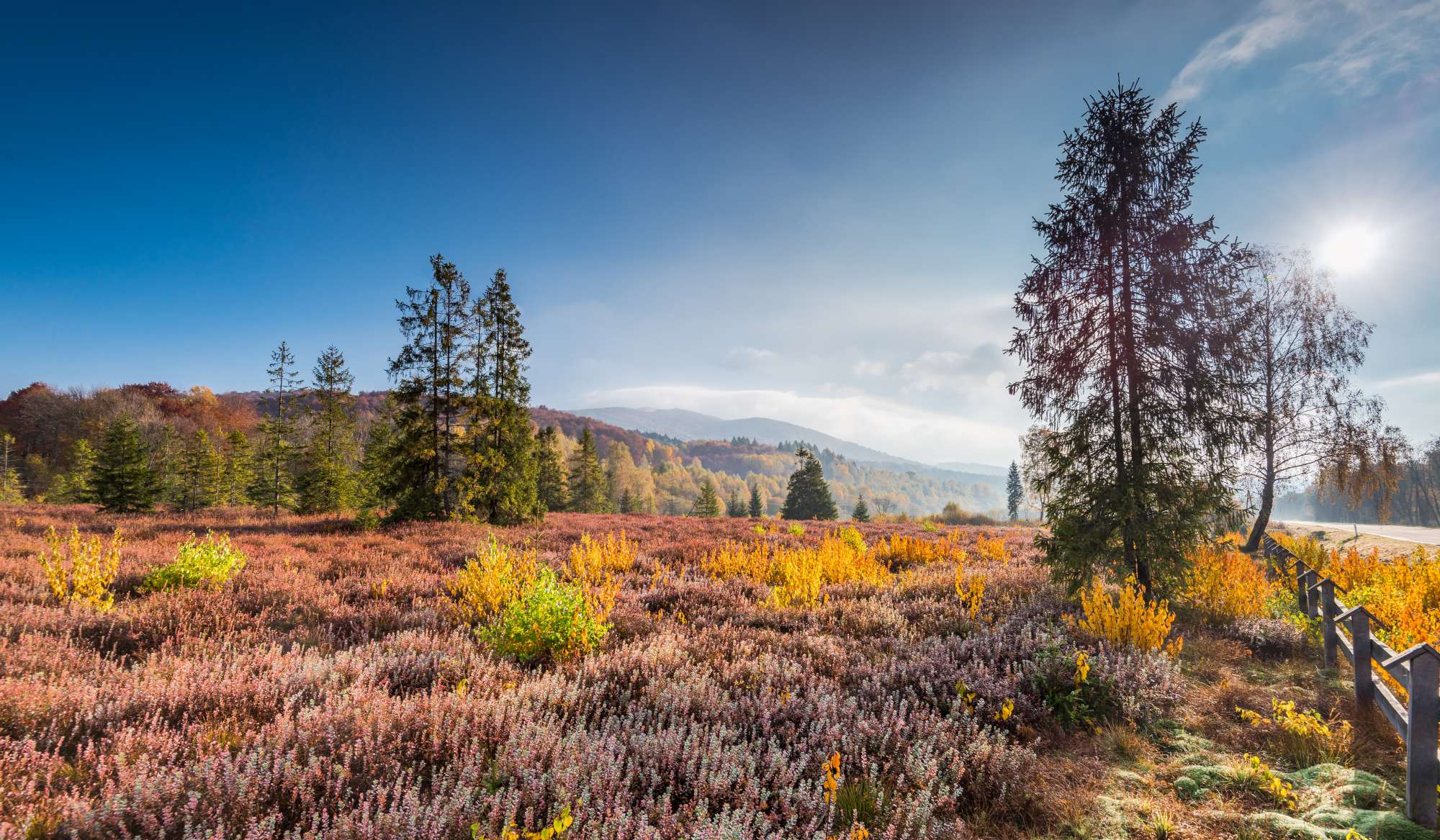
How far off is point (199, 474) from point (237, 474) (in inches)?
204

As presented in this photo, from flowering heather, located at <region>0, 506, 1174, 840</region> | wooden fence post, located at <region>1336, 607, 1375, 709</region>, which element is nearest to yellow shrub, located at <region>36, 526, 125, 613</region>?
flowering heather, located at <region>0, 506, 1174, 840</region>

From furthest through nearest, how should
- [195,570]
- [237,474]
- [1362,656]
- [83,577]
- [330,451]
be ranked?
1. [237,474]
2. [330,451]
3. [195,570]
4. [83,577]
5. [1362,656]

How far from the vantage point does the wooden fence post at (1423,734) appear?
10.9ft

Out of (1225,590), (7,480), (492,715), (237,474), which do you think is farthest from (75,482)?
(1225,590)

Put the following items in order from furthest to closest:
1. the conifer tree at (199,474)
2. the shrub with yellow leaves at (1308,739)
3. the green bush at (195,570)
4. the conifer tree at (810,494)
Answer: the conifer tree at (810,494)
the conifer tree at (199,474)
the green bush at (195,570)
the shrub with yellow leaves at (1308,739)

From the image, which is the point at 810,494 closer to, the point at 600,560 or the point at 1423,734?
the point at 600,560

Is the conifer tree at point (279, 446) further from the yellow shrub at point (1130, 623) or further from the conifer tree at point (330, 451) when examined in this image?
the yellow shrub at point (1130, 623)

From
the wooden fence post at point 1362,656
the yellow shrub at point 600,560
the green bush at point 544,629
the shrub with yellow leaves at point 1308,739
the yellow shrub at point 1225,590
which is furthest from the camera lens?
the yellow shrub at point 600,560

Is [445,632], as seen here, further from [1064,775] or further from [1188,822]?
[1188,822]

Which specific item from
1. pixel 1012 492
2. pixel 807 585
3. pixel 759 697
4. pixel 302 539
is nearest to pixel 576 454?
pixel 302 539

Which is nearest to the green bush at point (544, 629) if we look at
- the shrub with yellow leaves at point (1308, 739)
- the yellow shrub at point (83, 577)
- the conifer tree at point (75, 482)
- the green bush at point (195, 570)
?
the yellow shrub at point (83, 577)

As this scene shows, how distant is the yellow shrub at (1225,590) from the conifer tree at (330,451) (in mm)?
30343

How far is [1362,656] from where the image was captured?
4.73 m

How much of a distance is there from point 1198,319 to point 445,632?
11.9 meters
